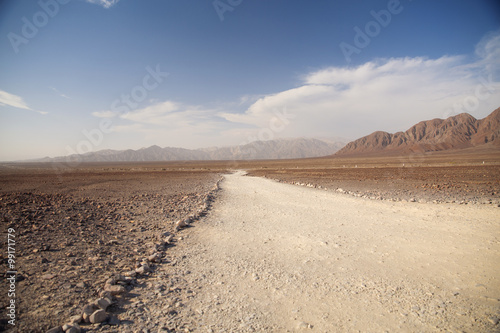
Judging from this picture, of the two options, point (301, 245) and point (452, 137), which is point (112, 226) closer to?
point (301, 245)

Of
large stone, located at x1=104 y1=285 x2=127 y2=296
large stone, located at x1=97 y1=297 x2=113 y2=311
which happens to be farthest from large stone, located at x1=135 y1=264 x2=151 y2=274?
large stone, located at x1=97 y1=297 x2=113 y2=311

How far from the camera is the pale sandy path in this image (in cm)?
325

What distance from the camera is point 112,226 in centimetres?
809

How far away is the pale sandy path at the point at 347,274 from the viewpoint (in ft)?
10.7

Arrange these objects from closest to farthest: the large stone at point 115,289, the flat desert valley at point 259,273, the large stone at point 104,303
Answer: the flat desert valley at point 259,273 → the large stone at point 104,303 → the large stone at point 115,289

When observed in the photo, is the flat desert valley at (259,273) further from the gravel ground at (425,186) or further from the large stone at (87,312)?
the gravel ground at (425,186)

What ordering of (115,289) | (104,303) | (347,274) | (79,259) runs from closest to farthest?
(104,303), (115,289), (347,274), (79,259)

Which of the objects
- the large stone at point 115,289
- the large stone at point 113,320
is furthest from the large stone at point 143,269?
the large stone at point 113,320

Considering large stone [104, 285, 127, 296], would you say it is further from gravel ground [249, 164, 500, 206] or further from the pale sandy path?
gravel ground [249, 164, 500, 206]

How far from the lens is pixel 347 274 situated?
454 cm

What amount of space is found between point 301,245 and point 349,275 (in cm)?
178

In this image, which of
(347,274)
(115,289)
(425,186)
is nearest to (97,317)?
(115,289)

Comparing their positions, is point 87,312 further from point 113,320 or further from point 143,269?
point 143,269

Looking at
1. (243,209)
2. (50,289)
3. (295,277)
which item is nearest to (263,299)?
(295,277)
